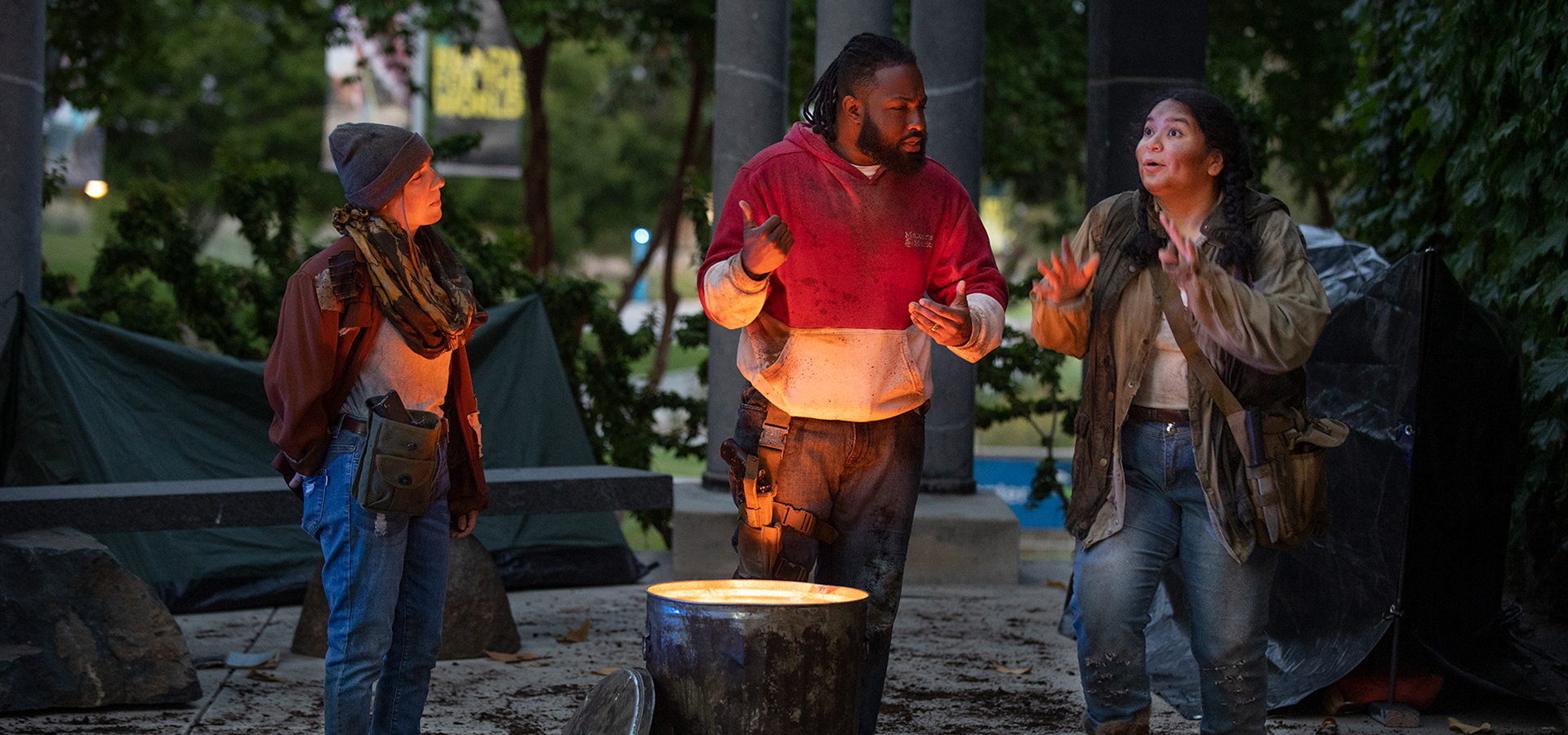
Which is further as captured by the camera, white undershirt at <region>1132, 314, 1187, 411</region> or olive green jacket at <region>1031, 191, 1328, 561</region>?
white undershirt at <region>1132, 314, 1187, 411</region>

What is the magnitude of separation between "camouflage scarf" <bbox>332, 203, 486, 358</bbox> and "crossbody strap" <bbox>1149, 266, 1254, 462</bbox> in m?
1.87

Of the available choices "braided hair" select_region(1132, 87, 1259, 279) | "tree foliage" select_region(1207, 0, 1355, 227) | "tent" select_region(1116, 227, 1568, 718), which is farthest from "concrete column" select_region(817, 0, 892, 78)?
"tree foliage" select_region(1207, 0, 1355, 227)

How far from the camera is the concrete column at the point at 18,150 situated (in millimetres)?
6660

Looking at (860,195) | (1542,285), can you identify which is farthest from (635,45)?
(860,195)

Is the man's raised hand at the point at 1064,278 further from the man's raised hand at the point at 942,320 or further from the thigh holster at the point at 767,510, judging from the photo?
the thigh holster at the point at 767,510

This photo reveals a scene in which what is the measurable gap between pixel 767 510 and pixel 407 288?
1.12 meters

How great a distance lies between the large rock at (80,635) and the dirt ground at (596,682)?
77 mm

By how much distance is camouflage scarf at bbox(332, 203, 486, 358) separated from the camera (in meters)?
3.68

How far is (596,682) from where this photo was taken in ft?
17.0

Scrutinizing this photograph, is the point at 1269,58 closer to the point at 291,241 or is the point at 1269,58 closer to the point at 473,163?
the point at 473,163

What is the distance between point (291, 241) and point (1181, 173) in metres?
6.58

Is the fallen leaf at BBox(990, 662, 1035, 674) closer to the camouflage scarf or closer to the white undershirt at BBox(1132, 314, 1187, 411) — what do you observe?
the white undershirt at BBox(1132, 314, 1187, 411)

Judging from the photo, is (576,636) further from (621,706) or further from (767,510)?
(621,706)

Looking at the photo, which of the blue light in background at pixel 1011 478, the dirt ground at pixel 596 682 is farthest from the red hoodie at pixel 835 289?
the blue light in background at pixel 1011 478
